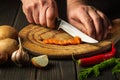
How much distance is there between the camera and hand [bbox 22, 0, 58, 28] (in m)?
1.56

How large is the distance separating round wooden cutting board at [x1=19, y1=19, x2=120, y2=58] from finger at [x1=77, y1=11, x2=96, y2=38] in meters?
0.06

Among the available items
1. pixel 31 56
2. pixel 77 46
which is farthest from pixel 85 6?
pixel 31 56

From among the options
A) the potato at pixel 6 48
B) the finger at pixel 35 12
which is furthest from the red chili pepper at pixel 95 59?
the finger at pixel 35 12

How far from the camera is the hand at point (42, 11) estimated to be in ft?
5.11

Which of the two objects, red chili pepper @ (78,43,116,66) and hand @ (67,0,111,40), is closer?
red chili pepper @ (78,43,116,66)

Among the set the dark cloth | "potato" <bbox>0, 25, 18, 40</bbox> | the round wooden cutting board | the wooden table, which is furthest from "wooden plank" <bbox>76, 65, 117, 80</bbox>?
the dark cloth

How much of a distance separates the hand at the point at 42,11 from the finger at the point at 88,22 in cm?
12

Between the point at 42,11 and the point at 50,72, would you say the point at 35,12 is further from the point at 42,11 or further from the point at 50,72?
the point at 50,72

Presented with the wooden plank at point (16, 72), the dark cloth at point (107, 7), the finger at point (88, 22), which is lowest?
the dark cloth at point (107, 7)

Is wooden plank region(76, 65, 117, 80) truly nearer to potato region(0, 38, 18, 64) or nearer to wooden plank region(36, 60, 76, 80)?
wooden plank region(36, 60, 76, 80)

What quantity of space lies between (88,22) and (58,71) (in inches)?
13.0

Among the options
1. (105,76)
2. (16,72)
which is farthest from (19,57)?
(105,76)

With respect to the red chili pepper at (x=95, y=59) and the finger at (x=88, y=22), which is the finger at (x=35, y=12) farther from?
the red chili pepper at (x=95, y=59)

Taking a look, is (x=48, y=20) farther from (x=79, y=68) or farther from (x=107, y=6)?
(x=107, y=6)
